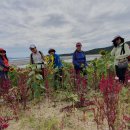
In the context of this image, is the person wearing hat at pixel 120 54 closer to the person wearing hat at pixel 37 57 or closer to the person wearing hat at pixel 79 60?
the person wearing hat at pixel 79 60

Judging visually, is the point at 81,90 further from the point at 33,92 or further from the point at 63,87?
the point at 63,87

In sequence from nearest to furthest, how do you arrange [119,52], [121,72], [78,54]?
1. [119,52]
2. [121,72]
3. [78,54]

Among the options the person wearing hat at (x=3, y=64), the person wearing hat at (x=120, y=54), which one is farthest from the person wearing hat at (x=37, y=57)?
the person wearing hat at (x=120, y=54)

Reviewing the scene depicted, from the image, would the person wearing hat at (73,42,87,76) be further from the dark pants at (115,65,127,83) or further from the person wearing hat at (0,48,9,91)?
the person wearing hat at (0,48,9,91)

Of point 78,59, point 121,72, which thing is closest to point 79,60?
point 78,59

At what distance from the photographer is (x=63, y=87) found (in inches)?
433

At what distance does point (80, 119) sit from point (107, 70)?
16.4ft

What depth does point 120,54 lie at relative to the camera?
1086 cm

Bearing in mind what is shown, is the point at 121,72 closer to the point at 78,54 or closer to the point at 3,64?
the point at 78,54

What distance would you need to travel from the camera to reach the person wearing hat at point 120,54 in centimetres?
1077

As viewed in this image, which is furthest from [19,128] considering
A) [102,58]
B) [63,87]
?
[102,58]

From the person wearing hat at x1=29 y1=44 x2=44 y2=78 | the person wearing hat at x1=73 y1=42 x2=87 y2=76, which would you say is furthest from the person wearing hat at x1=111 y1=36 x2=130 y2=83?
the person wearing hat at x1=29 y1=44 x2=44 y2=78

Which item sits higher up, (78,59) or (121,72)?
(78,59)

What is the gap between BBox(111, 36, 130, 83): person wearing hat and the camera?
10.8m
